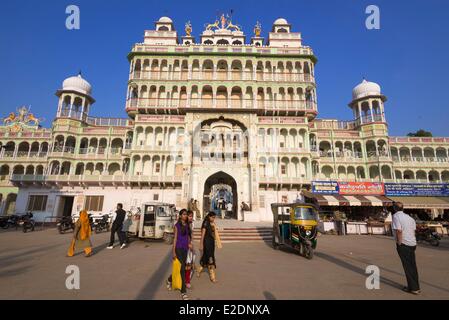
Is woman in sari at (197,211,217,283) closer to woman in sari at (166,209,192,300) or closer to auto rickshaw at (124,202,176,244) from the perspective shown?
woman in sari at (166,209,192,300)

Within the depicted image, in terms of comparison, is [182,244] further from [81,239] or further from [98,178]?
[98,178]

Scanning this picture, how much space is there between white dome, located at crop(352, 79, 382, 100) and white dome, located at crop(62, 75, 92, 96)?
140ft

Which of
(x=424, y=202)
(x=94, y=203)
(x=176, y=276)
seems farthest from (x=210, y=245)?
(x=424, y=202)

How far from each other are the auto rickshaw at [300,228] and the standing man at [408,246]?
435 cm

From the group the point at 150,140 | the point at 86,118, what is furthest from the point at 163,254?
the point at 86,118

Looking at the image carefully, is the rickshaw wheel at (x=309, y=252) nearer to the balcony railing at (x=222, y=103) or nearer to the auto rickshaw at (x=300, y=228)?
the auto rickshaw at (x=300, y=228)

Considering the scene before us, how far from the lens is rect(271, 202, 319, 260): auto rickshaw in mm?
Result: 10344

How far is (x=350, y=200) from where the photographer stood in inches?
1027

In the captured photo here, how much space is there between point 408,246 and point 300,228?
5.12 meters

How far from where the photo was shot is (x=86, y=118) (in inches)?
1396

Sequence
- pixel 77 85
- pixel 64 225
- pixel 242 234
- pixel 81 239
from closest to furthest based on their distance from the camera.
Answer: pixel 81 239 → pixel 242 234 → pixel 64 225 → pixel 77 85

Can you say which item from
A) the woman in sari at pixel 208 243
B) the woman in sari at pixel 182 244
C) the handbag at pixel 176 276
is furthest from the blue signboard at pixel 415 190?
the handbag at pixel 176 276

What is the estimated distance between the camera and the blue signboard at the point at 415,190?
28.3 m
